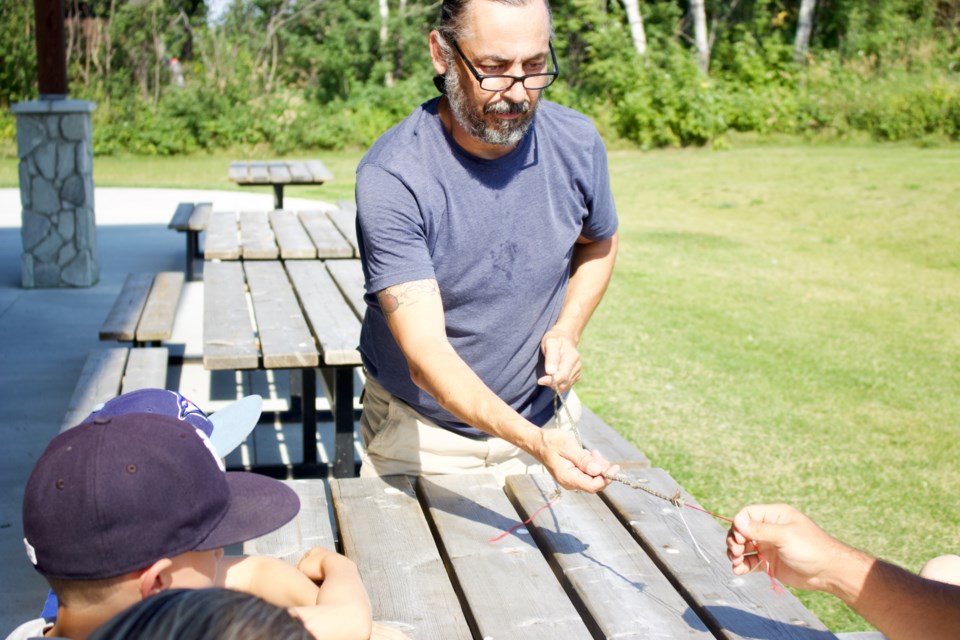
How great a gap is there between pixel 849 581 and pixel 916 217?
10.8 m

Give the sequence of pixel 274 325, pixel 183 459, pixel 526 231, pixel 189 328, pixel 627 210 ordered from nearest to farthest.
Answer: pixel 183 459
pixel 526 231
pixel 274 325
pixel 189 328
pixel 627 210

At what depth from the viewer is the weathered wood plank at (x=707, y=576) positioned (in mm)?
2004

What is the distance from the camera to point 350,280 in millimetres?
5039

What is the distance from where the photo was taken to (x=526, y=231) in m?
2.67

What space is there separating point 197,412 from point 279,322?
2011 millimetres

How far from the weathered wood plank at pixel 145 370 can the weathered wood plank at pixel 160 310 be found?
161 mm

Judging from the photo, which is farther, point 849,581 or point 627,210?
point 627,210

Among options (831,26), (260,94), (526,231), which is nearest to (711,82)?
(831,26)

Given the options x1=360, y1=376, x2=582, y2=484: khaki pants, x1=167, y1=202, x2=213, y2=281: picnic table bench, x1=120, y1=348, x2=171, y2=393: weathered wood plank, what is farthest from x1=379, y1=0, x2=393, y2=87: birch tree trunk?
x1=360, y1=376, x2=582, y2=484: khaki pants

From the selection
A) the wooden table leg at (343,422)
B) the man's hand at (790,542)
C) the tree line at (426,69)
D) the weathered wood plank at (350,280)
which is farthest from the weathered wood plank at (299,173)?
the tree line at (426,69)

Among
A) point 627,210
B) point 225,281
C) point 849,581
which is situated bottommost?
point 627,210

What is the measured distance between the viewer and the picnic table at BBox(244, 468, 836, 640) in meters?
2.01

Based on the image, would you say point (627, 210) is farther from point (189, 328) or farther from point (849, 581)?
point (849, 581)

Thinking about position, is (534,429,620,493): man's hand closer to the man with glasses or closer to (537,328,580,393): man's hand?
the man with glasses
